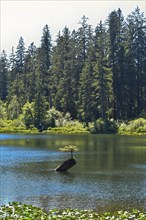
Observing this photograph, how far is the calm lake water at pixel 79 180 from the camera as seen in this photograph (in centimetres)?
2383

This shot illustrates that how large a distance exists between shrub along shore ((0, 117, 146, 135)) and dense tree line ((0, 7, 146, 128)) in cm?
264

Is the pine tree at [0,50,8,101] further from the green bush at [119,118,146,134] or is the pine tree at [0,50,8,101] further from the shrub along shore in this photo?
the green bush at [119,118,146,134]

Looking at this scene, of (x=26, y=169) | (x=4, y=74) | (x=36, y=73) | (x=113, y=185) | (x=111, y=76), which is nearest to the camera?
(x=113, y=185)

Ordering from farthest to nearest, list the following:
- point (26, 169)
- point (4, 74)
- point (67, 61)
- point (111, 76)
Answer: point (4, 74) < point (67, 61) < point (111, 76) < point (26, 169)

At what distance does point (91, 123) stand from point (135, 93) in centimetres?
1462

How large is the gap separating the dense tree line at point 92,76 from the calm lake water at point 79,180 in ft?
149

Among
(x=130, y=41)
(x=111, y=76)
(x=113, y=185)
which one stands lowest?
(x=113, y=185)

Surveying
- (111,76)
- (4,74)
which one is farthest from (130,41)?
(4,74)

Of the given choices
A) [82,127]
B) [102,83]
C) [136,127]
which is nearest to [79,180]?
[136,127]

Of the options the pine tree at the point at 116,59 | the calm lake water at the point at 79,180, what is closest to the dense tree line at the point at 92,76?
the pine tree at the point at 116,59

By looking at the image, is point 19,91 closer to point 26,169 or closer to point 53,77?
point 53,77

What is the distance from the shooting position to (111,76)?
96375mm

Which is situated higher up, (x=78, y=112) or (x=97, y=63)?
(x=97, y=63)

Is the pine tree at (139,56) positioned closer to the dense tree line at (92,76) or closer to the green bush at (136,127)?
the dense tree line at (92,76)
